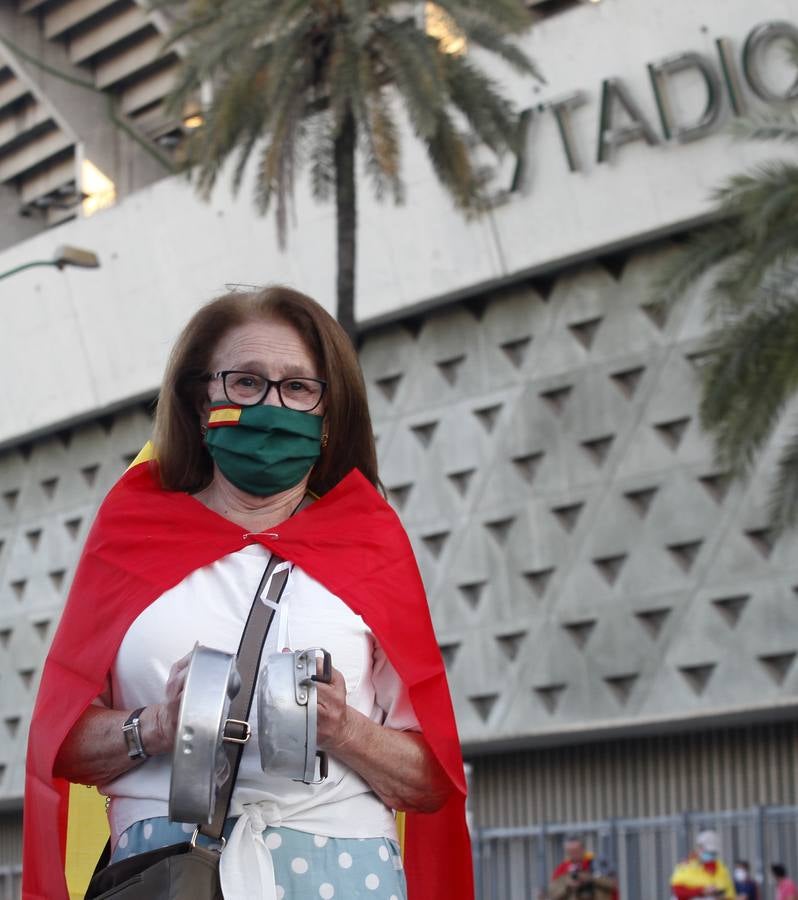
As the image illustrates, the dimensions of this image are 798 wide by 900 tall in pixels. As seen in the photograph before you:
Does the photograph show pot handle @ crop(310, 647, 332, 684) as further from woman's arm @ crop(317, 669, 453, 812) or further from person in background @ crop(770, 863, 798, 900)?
person in background @ crop(770, 863, 798, 900)

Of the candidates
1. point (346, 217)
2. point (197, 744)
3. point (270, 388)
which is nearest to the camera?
point (197, 744)

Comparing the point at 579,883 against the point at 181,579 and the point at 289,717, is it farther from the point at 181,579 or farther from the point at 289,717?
the point at 289,717

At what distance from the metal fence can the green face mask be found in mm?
18242

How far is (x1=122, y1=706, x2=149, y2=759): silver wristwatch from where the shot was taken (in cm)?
266

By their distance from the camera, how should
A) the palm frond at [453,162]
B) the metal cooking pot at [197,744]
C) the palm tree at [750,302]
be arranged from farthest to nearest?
the palm frond at [453,162]
the palm tree at [750,302]
the metal cooking pot at [197,744]

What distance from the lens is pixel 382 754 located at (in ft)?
9.05

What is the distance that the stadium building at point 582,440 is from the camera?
23641mm

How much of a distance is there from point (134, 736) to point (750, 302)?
632 inches

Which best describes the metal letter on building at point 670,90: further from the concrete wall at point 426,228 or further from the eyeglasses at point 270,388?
the eyeglasses at point 270,388

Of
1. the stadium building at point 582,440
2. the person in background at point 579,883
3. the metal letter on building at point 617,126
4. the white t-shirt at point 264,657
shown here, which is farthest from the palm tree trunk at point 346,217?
the white t-shirt at point 264,657

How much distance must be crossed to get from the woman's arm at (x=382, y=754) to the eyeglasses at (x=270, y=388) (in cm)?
53

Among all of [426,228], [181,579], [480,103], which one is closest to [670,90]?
[426,228]

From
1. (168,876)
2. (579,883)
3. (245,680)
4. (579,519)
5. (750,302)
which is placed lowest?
(168,876)

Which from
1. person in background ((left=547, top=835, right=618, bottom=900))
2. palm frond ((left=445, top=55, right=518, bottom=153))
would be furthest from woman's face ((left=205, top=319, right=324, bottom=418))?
palm frond ((left=445, top=55, right=518, bottom=153))
